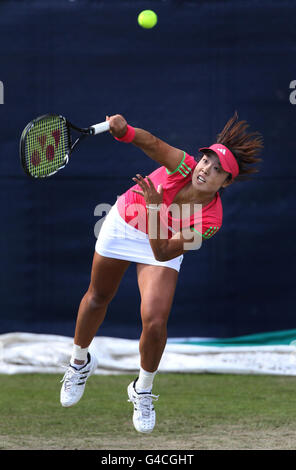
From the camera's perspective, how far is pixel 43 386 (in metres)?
6.44

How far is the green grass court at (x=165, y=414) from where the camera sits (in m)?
4.97

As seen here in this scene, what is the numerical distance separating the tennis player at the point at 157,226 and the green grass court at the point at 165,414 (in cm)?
53

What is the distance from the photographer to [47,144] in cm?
427

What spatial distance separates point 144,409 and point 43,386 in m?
1.95

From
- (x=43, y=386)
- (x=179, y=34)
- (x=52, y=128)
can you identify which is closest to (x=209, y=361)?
(x=43, y=386)

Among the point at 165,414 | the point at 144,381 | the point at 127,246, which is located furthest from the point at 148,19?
the point at 144,381

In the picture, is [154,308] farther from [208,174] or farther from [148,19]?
[148,19]

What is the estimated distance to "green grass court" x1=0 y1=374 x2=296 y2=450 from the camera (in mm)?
4969

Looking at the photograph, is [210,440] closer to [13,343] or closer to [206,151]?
[206,151]

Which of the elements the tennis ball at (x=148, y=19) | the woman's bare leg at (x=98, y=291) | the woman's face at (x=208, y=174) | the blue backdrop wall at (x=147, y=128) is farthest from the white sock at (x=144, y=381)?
the tennis ball at (x=148, y=19)

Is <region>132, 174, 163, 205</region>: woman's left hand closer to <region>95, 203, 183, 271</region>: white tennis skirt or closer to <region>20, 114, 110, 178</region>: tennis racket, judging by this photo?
<region>20, 114, 110, 178</region>: tennis racket

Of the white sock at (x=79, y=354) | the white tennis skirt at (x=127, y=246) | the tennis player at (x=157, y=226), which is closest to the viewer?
the tennis player at (x=157, y=226)

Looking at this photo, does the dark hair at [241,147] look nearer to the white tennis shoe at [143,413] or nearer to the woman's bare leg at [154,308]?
the woman's bare leg at [154,308]

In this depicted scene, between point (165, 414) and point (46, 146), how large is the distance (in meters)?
2.21
